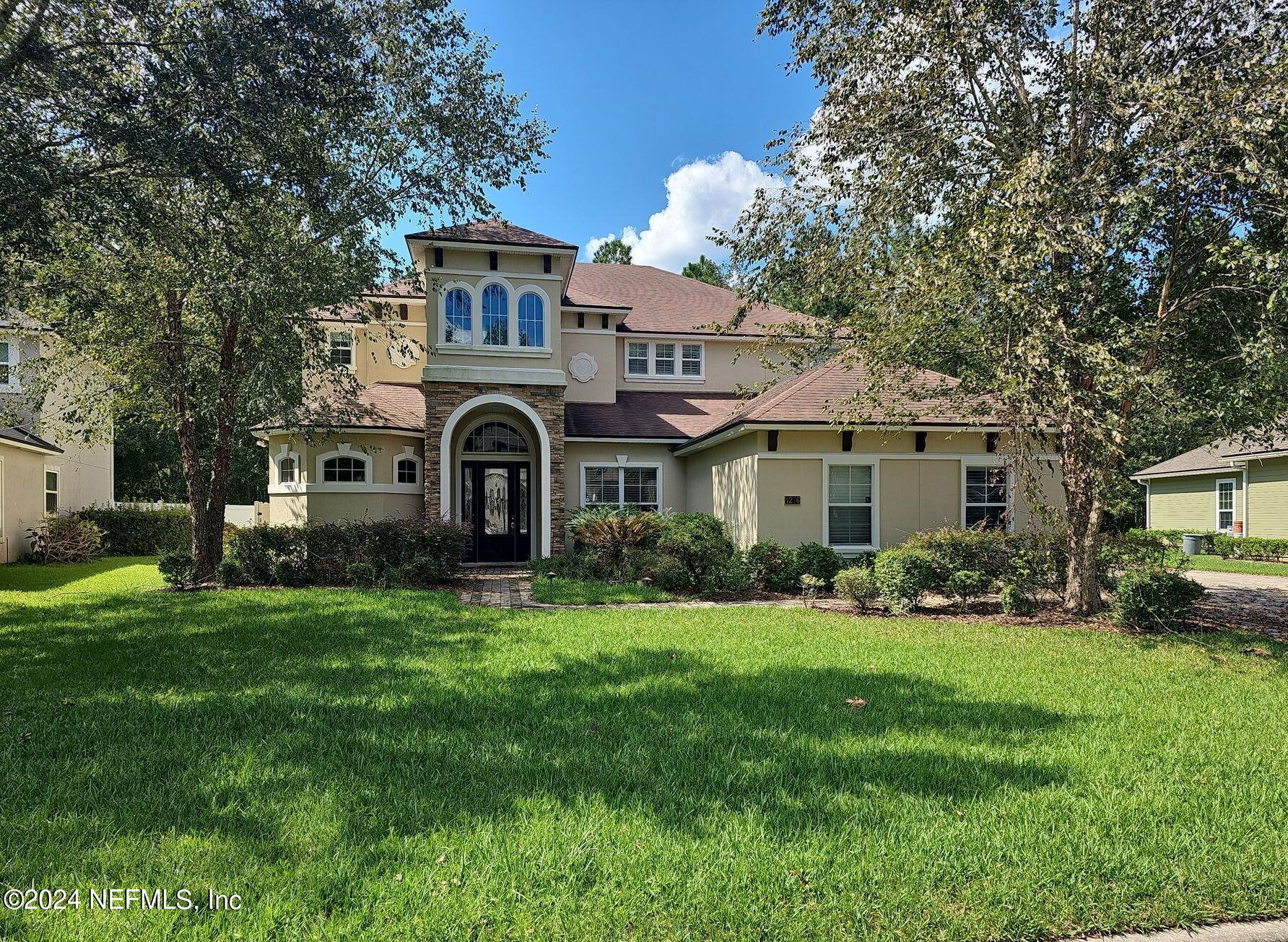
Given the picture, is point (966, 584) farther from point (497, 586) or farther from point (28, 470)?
point (28, 470)

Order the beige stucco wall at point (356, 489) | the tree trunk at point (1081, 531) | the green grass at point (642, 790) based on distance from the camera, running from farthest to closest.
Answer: the beige stucco wall at point (356, 489)
the tree trunk at point (1081, 531)
the green grass at point (642, 790)

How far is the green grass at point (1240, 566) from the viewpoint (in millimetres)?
17500

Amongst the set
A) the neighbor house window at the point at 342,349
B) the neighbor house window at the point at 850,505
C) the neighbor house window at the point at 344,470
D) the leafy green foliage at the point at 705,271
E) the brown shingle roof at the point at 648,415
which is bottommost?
the neighbor house window at the point at 850,505

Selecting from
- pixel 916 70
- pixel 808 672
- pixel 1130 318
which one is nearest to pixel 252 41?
pixel 916 70

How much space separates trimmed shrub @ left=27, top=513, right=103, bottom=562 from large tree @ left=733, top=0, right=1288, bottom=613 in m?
19.8

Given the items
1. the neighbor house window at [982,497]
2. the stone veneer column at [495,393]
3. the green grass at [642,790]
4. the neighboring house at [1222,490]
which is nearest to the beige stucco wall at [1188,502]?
the neighboring house at [1222,490]

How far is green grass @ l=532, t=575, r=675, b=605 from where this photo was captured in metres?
11.6

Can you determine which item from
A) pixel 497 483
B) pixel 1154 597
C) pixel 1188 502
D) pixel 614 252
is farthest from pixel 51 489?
pixel 1188 502

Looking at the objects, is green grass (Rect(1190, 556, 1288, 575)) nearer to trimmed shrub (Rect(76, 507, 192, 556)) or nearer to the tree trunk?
the tree trunk

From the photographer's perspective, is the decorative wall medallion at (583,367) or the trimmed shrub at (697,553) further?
the decorative wall medallion at (583,367)

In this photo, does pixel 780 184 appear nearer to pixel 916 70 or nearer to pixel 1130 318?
pixel 916 70

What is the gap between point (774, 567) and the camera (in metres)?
13.0

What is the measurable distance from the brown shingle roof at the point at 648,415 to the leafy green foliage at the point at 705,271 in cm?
2165

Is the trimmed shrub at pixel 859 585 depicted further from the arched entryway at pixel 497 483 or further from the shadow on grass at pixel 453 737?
the arched entryway at pixel 497 483
